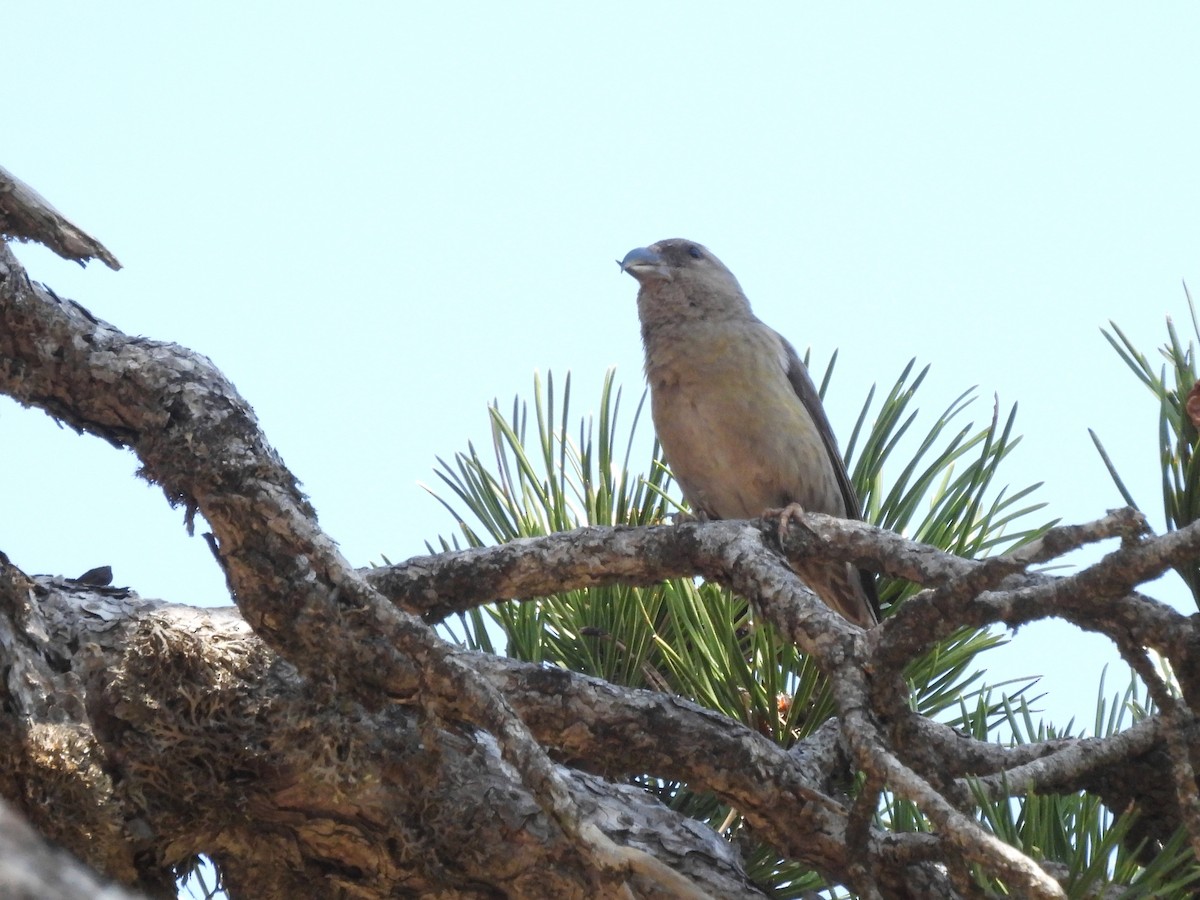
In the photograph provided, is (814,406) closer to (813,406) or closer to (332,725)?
(813,406)

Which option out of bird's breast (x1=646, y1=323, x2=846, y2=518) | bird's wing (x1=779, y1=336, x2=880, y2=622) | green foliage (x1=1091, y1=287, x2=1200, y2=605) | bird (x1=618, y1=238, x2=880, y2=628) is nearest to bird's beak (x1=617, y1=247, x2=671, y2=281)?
bird (x1=618, y1=238, x2=880, y2=628)

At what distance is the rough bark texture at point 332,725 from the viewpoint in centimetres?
208

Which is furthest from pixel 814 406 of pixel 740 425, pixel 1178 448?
pixel 1178 448

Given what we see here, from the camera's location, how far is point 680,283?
204 inches

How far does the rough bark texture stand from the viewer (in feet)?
6.82

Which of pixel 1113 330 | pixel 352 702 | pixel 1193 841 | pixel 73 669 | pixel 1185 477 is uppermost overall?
pixel 1113 330

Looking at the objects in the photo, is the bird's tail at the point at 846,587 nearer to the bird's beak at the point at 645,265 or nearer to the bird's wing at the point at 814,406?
the bird's wing at the point at 814,406

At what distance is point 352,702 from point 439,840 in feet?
0.88

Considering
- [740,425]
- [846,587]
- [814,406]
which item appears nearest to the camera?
[846,587]

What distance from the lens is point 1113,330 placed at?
94.9 inches

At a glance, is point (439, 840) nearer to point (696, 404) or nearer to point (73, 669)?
point (73, 669)

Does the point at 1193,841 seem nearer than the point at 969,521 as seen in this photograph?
Yes

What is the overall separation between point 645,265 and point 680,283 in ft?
0.52

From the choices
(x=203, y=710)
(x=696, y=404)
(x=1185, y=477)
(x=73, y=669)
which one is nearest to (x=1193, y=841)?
(x=1185, y=477)
